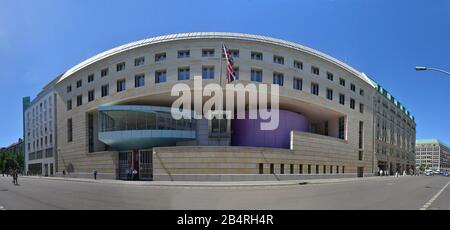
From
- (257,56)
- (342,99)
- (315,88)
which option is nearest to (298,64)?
(315,88)

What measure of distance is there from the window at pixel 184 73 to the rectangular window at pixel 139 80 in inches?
256

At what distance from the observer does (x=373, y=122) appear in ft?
207

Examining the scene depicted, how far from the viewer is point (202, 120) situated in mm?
41500

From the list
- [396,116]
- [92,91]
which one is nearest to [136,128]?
[92,91]

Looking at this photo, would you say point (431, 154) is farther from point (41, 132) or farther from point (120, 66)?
point (41, 132)

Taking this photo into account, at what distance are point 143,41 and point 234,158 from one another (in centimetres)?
2480

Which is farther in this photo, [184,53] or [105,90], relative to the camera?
[105,90]

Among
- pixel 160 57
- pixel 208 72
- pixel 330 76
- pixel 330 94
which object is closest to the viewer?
pixel 208 72

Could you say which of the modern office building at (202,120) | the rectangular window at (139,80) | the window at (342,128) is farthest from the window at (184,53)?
the window at (342,128)

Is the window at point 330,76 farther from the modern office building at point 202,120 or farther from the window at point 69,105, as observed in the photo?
the window at point 69,105

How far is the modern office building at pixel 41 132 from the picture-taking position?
2505 inches

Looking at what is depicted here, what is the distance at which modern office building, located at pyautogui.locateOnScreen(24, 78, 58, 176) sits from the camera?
6362cm

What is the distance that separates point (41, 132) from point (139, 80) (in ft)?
142
